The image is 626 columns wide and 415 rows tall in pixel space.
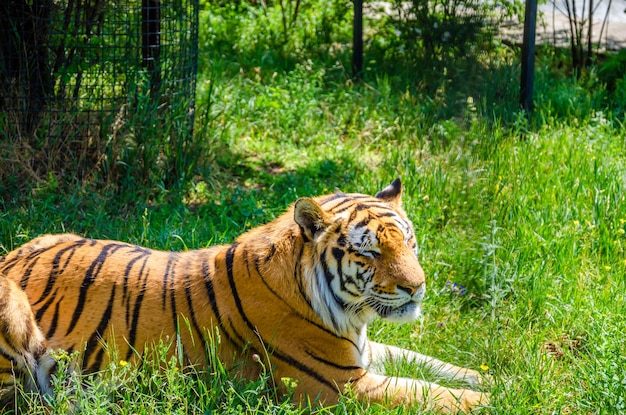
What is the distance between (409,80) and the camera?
7391mm

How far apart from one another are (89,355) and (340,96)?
163 inches

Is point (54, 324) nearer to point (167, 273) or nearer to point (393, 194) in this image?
point (167, 273)

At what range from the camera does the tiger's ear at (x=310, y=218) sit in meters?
3.48

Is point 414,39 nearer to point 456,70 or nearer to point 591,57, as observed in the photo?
point 456,70

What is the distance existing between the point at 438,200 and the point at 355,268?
1900 mm

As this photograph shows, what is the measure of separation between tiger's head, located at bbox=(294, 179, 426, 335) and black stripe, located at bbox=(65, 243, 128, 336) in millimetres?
874

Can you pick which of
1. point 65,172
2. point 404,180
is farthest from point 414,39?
point 65,172

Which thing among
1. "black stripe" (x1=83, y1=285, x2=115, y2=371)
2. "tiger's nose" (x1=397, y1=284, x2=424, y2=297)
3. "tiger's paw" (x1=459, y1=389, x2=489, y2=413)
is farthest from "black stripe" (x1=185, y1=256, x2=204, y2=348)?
"tiger's paw" (x1=459, y1=389, x2=489, y2=413)

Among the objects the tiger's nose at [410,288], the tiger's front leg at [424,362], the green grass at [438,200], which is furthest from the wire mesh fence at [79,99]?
the tiger's nose at [410,288]

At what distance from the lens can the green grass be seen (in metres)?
3.53

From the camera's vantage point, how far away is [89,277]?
368 centimetres

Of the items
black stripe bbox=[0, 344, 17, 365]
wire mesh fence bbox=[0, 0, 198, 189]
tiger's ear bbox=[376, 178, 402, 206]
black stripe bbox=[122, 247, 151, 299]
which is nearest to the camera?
black stripe bbox=[0, 344, 17, 365]

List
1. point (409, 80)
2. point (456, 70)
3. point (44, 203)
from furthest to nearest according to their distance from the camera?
1. point (409, 80)
2. point (456, 70)
3. point (44, 203)

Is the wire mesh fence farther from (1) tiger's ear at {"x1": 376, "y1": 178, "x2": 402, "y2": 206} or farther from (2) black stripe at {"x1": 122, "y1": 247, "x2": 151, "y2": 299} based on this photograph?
(1) tiger's ear at {"x1": 376, "y1": 178, "x2": 402, "y2": 206}
